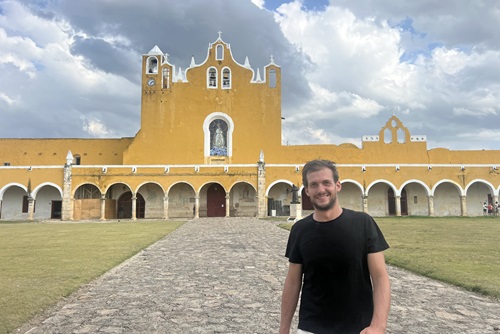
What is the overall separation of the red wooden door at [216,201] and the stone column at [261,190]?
3.00m

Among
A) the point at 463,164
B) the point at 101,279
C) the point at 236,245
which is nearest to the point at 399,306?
the point at 101,279

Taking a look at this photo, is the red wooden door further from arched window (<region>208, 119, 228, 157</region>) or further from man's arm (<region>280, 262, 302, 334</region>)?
man's arm (<region>280, 262, 302, 334</region>)

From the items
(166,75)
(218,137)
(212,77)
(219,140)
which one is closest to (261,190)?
(219,140)

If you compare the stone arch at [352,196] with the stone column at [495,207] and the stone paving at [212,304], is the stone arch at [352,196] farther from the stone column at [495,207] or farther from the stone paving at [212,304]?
the stone paving at [212,304]

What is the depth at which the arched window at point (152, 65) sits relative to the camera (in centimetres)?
3022

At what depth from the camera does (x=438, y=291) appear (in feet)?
17.9

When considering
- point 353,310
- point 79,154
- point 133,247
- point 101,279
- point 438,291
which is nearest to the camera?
point 353,310

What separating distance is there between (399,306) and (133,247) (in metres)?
7.40

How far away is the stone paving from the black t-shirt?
2050mm

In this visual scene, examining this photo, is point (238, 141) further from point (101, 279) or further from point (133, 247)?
point (101, 279)

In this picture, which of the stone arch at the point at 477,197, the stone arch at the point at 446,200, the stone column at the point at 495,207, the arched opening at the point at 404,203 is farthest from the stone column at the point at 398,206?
the stone column at the point at 495,207

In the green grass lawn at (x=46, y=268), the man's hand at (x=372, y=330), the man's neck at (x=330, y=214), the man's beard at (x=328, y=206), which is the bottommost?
the green grass lawn at (x=46, y=268)

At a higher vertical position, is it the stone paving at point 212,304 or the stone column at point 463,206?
the stone column at point 463,206

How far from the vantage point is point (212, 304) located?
15.8 ft
